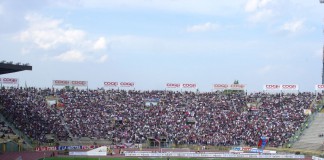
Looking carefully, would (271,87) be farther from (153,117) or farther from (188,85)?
(153,117)

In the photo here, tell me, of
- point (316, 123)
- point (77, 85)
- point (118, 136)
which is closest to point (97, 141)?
point (118, 136)

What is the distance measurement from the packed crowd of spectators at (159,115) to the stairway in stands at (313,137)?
6.58ft

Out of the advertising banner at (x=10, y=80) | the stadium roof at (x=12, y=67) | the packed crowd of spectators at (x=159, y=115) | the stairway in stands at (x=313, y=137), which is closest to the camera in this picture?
the stadium roof at (x=12, y=67)

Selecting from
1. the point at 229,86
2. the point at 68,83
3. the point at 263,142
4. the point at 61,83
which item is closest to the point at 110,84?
the point at 68,83

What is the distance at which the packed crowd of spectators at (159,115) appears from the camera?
226ft

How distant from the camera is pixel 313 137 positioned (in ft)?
221

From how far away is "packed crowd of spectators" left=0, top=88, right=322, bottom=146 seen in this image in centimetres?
6881

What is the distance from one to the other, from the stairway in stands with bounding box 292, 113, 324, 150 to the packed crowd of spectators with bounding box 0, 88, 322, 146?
6.58 ft

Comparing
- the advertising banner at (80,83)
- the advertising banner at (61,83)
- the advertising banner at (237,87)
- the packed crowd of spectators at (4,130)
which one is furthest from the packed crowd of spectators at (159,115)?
the advertising banner at (237,87)

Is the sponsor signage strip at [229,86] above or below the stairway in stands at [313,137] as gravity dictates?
above

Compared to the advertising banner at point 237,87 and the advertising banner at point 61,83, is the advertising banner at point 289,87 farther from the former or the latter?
the advertising banner at point 61,83

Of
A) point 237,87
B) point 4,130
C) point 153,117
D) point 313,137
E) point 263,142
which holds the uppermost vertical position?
point 237,87

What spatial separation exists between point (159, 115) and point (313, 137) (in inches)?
887

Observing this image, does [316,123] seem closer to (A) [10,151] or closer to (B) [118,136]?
(B) [118,136]
